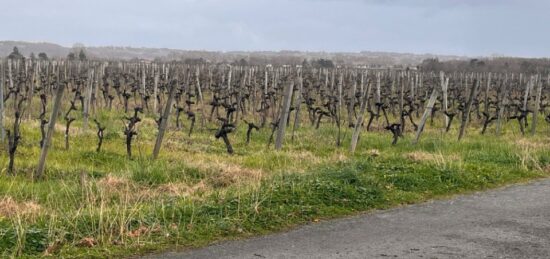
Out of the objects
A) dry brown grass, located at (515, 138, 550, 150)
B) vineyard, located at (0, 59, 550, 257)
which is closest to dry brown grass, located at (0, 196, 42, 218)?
vineyard, located at (0, 59, 550, 257)

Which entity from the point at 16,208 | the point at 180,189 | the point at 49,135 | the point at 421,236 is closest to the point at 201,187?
the point at 180,189

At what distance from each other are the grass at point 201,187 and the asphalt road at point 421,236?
0.34 metres

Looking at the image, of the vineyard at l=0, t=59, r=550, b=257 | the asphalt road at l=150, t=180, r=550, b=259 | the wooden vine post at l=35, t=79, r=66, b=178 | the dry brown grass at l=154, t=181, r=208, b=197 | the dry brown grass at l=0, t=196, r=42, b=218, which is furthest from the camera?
the wooden vine post at l=35, t=79, r=66, b=178

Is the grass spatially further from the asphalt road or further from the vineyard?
the asphalt road

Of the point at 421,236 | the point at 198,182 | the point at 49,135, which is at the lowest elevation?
the point at 198,182

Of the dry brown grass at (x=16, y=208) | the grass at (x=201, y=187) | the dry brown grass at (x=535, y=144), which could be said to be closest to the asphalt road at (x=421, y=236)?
the grass at (x=201, y=187)

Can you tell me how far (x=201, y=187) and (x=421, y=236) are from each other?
11.2 ft

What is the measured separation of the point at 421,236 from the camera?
6.85m

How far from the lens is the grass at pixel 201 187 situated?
6.19 m

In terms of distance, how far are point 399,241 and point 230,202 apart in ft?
6.70

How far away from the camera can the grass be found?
6.19 meters

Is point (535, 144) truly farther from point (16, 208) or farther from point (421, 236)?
point (16, 208)

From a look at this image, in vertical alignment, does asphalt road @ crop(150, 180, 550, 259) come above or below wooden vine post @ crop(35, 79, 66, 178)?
below

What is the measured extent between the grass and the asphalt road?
34 cm
